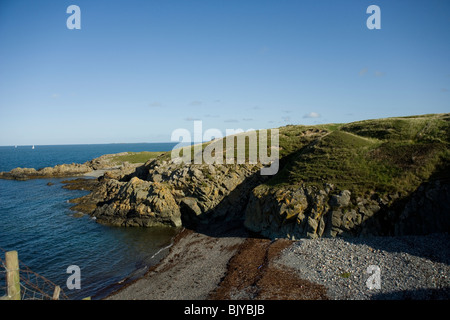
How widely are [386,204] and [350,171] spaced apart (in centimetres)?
621

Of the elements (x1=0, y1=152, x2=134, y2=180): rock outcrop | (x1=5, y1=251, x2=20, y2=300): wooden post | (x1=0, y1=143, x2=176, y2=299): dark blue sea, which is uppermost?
(x1=5, y1=251, x2=20, y2=300): wooden post

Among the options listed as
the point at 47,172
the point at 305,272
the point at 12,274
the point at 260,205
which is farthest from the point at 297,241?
the point at 47,172

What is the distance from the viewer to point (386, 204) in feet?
80.8

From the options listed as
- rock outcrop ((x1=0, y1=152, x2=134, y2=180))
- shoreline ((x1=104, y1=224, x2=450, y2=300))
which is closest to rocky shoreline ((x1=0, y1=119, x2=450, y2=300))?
A: shoreline ((x1=104, y1=224, x2=450, y2=300))

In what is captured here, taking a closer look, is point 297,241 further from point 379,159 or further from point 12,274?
point 12,274

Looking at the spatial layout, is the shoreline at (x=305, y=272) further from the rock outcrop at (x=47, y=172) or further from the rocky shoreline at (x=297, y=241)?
the rock outcrop at (x=47, y=172)

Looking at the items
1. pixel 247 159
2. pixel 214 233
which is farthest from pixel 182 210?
pixel 247 159

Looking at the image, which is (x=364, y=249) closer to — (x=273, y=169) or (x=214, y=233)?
(x=214, y=233)

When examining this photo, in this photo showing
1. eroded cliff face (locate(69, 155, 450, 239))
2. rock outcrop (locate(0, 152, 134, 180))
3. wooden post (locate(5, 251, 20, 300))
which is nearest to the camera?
wooden post (locate(5, 251, 20, 300))

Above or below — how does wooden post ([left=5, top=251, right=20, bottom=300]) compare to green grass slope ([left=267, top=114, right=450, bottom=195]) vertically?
below

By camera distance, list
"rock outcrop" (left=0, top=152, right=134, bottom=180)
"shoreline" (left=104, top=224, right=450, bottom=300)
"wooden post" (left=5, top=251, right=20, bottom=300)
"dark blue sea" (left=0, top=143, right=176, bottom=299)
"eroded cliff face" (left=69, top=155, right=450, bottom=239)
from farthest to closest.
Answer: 1. "rock outcrop" (left=0, top=152, right=134, bottom=180)
2. "dark blue sea" (left=0, top=143, right=176, bottom=299)
3. "eroded cliff face" (left=69, top=155, right=450, bottom=239)
4. "shoreline" (left=104, top=224, right=450, bottom=300)
5. "wooden post" (left=5, top=251, right=20, bottom=300)

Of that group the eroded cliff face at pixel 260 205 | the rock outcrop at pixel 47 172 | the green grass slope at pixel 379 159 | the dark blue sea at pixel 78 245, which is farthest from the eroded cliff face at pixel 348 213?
the rock outcrop at pixel 47 172

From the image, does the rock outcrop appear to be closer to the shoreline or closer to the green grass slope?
the shoreline

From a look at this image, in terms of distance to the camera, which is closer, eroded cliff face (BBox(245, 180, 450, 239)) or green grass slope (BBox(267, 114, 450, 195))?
eroded cliff face (BBox(245, 180, 450, 239))
